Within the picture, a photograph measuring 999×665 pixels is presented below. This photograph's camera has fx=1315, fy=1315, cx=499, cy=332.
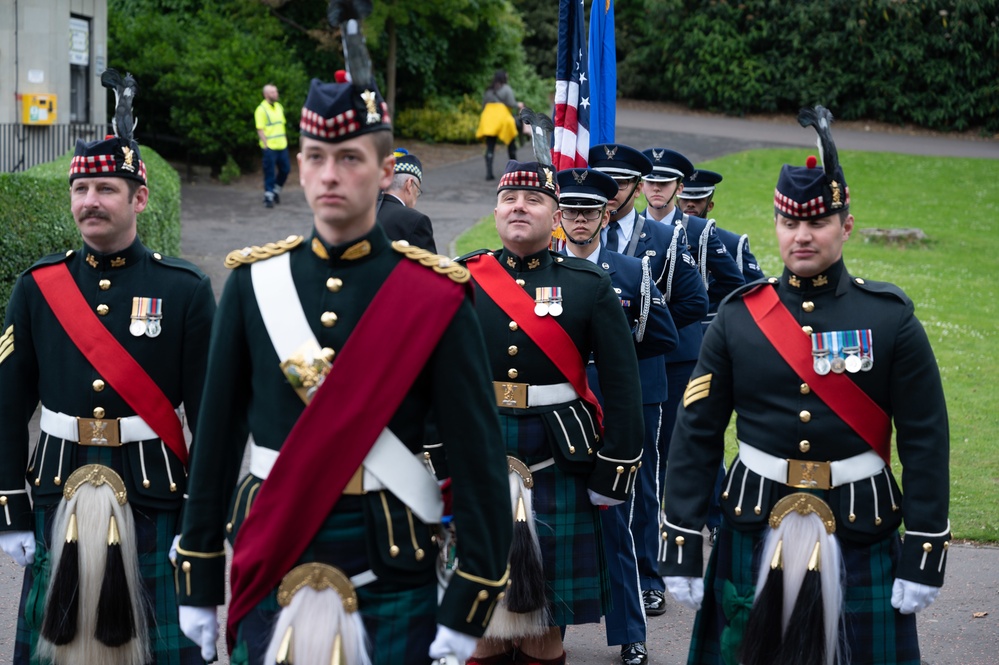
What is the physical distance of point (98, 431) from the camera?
14.5 ft

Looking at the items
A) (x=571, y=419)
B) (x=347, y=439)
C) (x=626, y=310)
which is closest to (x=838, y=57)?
(x=626, y=310)

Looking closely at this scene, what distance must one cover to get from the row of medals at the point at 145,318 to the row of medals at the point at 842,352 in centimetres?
221

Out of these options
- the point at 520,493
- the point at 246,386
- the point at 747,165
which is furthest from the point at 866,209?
the point at 246,386

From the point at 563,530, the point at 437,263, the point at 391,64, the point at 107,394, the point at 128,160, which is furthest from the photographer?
the point at 391,64

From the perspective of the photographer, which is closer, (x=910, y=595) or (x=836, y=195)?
(x=910, y=595)

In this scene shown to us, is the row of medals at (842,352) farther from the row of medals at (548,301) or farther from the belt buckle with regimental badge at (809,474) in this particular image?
the row of medals at (548,301)

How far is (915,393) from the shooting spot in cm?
418

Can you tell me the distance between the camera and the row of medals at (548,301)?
17.0 feet

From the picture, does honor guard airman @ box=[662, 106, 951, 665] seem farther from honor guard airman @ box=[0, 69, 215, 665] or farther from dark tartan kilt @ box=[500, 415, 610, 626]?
honor guard airman @ box=[0, 69, 215, 665]

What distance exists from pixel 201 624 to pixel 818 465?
2.03 meters

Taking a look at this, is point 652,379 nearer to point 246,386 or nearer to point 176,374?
point 176,374

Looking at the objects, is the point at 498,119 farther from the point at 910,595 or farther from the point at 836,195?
the point at 910,595

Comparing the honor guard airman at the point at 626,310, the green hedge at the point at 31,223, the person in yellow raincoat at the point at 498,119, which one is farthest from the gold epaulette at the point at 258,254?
the person in yellow raincoat at the point at 498,119

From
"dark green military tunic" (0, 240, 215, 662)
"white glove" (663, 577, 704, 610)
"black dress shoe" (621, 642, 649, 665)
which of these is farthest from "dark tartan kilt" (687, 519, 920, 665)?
"dark green military tunic" (0, 240, 215, 662)
